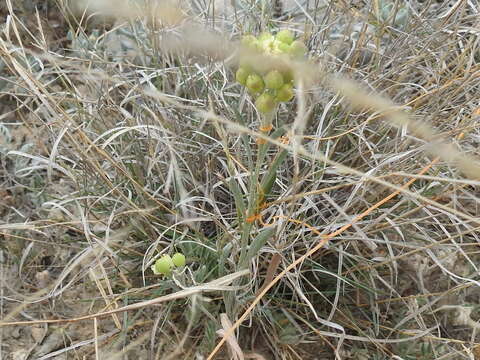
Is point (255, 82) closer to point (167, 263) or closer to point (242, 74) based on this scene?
point (242, 74)

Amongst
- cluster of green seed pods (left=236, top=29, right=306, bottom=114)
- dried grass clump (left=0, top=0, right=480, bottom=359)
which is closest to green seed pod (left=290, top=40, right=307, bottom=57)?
cluster of green seed pods (left=236, top=29, right=306, bottom=114)

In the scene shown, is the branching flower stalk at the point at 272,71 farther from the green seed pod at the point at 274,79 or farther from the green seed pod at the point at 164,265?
the green seed pod at the point at 164,265

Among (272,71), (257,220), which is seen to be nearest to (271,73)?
(272,71)

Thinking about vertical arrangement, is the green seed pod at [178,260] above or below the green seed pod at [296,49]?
below

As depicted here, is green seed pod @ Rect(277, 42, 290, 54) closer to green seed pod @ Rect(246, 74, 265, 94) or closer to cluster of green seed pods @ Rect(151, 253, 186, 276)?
green seed pod @ Rect(246, 74, 265, 94)

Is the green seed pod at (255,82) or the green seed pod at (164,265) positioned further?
the green seed pod at (164,265)

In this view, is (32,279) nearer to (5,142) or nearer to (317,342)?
(5,142)

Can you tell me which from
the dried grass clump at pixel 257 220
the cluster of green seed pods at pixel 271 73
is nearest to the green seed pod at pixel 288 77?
the cluster of green seed pods at pixel 271 73
